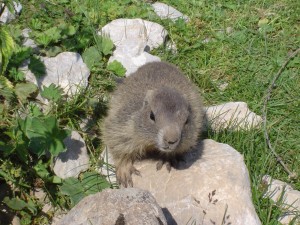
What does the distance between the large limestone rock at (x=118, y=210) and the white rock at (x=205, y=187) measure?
58 centimetres

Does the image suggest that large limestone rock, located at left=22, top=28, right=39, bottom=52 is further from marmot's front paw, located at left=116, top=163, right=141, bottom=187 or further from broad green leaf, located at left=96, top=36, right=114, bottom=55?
marmot's front paw, located at left=116, top=163, right=141, bottom=187

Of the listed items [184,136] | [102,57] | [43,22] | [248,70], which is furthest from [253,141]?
[43,22]

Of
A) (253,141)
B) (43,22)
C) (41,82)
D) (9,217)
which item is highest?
(43,22)

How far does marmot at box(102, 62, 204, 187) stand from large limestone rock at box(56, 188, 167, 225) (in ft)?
2.35

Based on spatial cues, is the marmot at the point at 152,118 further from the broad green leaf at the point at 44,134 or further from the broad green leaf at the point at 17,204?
the broad green leaf at the point at 17,204

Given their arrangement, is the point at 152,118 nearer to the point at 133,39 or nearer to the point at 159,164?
the point at 159,164

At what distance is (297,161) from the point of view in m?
5.05

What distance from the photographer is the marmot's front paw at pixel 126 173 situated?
4.66m

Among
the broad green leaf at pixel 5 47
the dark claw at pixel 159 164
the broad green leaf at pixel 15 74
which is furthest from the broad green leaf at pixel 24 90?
the broad green leaf at pixel 5 47

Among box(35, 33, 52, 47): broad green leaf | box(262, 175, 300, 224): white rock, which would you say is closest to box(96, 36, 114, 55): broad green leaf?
box(35, 33, 52, 47): broad green leaf

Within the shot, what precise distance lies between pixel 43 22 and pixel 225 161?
266 cm

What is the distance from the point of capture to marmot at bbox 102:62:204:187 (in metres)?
4.32

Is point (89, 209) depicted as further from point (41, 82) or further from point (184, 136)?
point (41, 82)

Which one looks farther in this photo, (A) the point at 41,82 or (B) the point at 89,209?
(A) the point at 41,82
